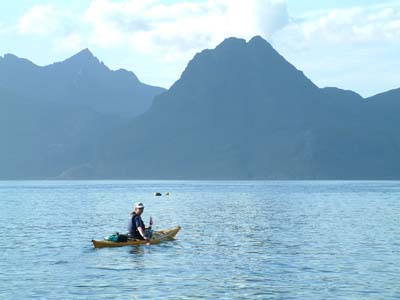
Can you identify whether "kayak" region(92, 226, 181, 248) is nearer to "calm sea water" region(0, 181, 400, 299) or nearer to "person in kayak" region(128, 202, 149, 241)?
"person in kayak" region(128, 202, 149, 241)

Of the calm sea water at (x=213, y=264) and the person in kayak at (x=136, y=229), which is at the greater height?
the person in kayak at (x=136, y=229)

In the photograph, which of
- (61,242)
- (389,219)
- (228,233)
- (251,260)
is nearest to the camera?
(251,260)

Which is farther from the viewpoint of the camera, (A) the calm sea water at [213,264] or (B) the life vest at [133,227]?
(B) the life vest at [133,227]

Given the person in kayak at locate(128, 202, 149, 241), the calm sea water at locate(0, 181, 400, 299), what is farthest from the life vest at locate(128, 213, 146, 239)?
the calm sea water at locate(0, 181, 400, 299)

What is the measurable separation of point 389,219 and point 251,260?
129 feet

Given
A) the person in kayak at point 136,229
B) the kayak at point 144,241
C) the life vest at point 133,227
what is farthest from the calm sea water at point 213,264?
the life vest at point 133,227

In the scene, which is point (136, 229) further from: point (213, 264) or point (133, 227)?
point (213, 264)

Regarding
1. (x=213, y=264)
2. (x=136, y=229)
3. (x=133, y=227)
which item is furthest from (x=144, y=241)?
(x=213, y=264)

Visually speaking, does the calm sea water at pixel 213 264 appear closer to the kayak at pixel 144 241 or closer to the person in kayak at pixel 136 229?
the kayak at pixel 144 241

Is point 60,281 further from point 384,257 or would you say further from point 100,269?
point 384,257

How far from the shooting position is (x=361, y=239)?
170 ft

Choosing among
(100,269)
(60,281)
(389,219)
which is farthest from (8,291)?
(389,219)

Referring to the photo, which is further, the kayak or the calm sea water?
the kayak

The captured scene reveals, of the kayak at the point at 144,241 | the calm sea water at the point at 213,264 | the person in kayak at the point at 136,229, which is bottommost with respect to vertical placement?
the calm sea water at the point at 213,264
